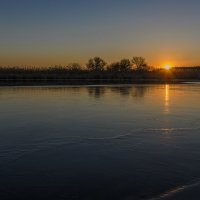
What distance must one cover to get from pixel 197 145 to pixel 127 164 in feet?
8.50

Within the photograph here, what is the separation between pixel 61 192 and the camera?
607cm

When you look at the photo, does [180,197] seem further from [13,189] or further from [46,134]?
[46,134]

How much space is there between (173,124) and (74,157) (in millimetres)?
5899

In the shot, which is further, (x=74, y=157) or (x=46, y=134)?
(x=46, y=134)

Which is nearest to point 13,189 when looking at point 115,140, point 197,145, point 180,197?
point 180,197

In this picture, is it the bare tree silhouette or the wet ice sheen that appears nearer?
the wet ice sheen

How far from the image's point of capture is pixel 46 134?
11.0m

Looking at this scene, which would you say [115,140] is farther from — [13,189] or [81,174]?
[13,189]

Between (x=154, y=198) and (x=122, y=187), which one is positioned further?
(x=122, y=187)

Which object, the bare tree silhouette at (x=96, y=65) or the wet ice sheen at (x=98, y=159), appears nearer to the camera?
the wet ice sheen at (x=98, y=159)

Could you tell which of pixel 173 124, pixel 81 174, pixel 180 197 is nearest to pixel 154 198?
pixel 180 197

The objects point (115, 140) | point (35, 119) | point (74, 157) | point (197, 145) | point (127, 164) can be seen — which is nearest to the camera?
point (127, 164)

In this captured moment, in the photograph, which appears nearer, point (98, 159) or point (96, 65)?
point (98, 159)

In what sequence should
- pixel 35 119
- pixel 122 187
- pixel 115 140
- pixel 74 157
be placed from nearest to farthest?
pixel 122 187 → pixel 74 157 → pixel 115 140 → pixel 35 119
